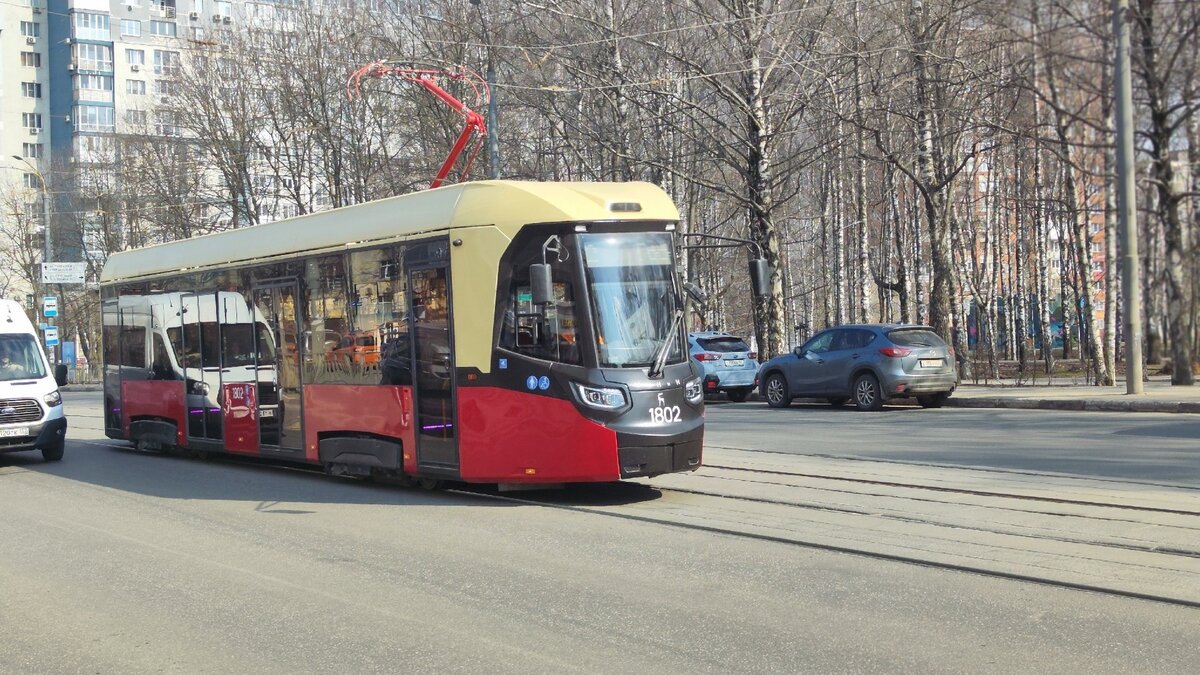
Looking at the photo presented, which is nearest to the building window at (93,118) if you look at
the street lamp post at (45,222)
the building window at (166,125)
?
the street lamp post at (45,222)

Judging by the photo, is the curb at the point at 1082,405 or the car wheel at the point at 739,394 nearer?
the curb at the point at 1082,405

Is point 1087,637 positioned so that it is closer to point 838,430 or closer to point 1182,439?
point 1182,439

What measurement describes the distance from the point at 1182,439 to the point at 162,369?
14.3 m

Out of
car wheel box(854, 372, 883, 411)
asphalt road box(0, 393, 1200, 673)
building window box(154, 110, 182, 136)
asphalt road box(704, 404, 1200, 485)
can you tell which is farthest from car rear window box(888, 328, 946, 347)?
building window box(154, 110, 182, 136)

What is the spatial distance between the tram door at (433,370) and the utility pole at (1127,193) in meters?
6.31

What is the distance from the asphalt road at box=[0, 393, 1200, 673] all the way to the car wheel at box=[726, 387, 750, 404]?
52.8 feet

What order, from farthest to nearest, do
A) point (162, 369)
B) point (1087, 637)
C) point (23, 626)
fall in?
1. point (162, 369)
2. point (23, 626)
3. point (1087, 637)

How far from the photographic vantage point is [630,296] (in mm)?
11031

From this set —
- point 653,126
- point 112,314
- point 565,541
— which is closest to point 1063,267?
point 653,126

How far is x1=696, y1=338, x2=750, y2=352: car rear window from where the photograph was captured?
27.1 metres

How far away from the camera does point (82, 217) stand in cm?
5881

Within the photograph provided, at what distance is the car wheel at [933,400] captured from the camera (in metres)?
22.5

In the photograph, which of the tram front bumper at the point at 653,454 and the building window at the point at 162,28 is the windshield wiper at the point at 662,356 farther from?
the building window at the point at 162,28

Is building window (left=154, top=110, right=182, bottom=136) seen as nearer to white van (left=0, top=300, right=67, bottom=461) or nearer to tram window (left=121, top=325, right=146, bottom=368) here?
tram window (left=121, top=325, right=146, bottom=368)
